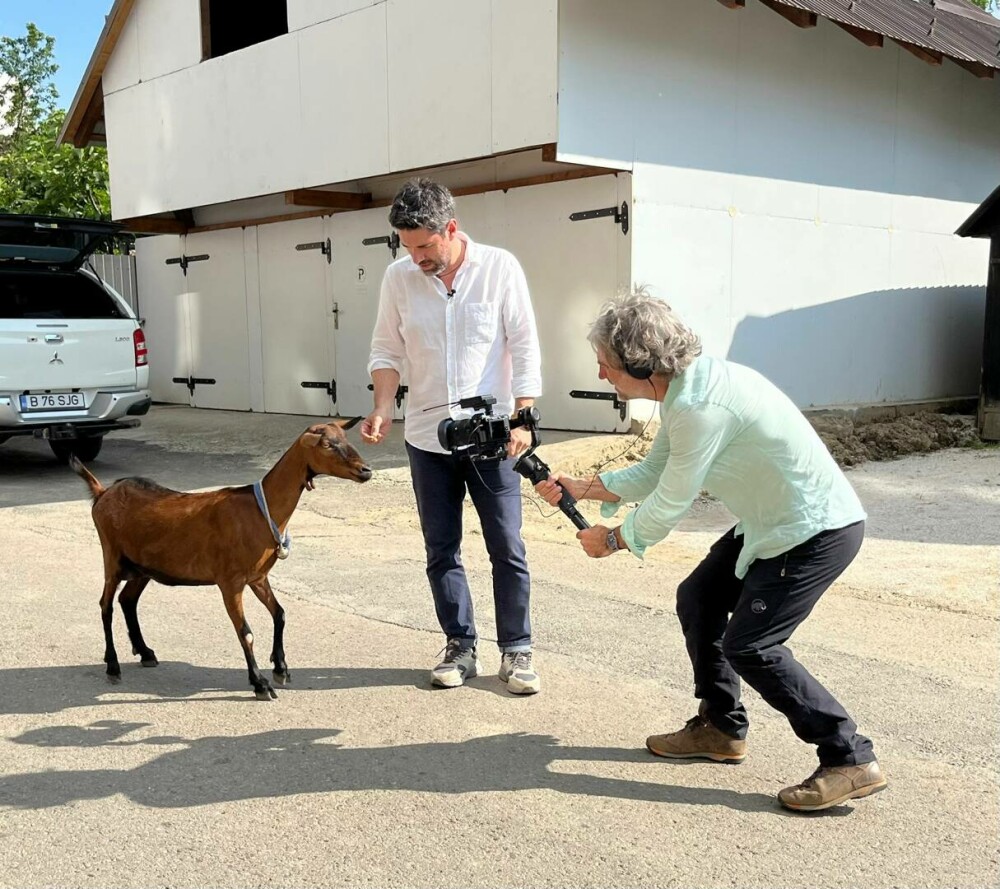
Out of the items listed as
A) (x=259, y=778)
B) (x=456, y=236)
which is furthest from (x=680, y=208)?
(x=259, y=778)

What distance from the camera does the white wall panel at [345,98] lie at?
11359 millimetres

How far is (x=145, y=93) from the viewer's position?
14766 millimetres

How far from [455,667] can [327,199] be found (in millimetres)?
9867

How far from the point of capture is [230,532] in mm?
4043

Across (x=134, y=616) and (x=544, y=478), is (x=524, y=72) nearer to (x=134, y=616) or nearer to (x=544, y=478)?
(x=134, y=616)

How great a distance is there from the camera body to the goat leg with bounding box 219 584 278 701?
1094mm

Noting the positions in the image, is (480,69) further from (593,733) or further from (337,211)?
(593,733)

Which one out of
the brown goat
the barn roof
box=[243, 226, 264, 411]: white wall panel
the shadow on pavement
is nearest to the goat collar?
the brown goat

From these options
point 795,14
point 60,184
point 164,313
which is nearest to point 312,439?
point 795,14

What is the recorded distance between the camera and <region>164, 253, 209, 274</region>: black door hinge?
15769 mm

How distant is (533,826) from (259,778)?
0.97 metres

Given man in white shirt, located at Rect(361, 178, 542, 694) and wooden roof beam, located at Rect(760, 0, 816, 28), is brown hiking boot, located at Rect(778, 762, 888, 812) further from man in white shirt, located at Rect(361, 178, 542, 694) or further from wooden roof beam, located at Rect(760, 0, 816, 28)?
wooden roof beam, located at Rect(760, 0, 816, 28)

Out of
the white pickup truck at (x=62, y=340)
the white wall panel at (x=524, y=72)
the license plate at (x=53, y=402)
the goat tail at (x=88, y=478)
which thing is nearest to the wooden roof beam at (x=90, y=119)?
the white pickup truck at (x=62, y=340)

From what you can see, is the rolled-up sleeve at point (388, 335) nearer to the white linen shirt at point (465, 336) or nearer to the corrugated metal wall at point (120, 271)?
the white linen shirt at point (465, 336)
